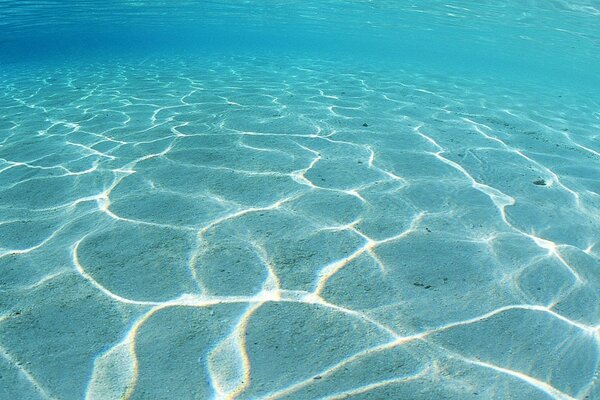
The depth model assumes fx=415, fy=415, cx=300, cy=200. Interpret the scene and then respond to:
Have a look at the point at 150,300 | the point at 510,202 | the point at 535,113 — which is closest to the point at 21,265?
the point at 150,300

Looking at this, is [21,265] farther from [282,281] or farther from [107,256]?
[282,281]

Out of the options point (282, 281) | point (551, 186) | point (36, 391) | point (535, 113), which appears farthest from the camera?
point (535, 113)

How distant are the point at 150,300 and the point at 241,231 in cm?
117

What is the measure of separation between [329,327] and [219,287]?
38.1 inches

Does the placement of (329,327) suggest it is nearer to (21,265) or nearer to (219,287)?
(219,287)

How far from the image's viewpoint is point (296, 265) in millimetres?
3664

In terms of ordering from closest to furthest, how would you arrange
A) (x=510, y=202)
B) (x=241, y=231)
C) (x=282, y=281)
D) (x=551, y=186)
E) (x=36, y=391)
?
(x=36, y=391)
(x=282, y=281)
(x=241, y=231)
(x=510, y=202)
(x=551, y=186)

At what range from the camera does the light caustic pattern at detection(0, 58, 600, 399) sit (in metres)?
2.65

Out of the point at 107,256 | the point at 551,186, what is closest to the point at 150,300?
the point at 107,256

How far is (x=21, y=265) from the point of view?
3.69 meters

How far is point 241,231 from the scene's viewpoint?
4.14 metres

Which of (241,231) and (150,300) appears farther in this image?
(241,231)

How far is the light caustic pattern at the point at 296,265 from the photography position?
2654 millimetres

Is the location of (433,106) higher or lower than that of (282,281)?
lower
